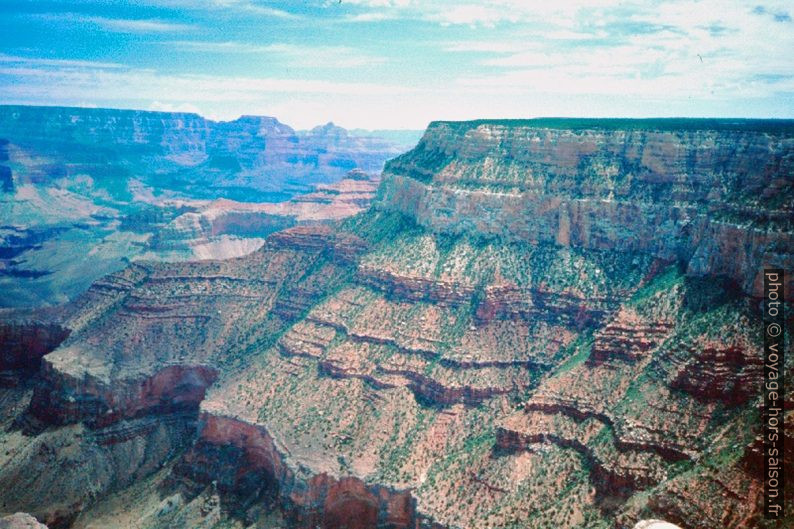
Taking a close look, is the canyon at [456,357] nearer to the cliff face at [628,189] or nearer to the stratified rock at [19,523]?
the cliff face at [628,189]

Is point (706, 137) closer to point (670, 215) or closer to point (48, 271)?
point (670, 215)

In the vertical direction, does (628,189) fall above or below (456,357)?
above

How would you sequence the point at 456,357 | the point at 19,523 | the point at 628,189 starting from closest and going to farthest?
the point at 19,523, the point at 456,357, the point at 628,189

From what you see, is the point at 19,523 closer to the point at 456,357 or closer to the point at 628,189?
the point at 456,357

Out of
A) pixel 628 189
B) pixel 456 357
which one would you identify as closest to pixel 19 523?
pixel 456 357

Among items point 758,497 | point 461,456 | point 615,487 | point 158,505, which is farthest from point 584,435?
point 158,505

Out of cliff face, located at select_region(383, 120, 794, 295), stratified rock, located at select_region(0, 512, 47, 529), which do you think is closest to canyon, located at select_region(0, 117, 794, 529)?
cliff face, located at select_region(383, 120, 794, 295)

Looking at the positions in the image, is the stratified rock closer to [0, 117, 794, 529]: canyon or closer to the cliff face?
[0, 117, 794, 529]: canyon

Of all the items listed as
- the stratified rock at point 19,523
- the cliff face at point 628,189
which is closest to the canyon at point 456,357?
the cliff face at point 628,189
